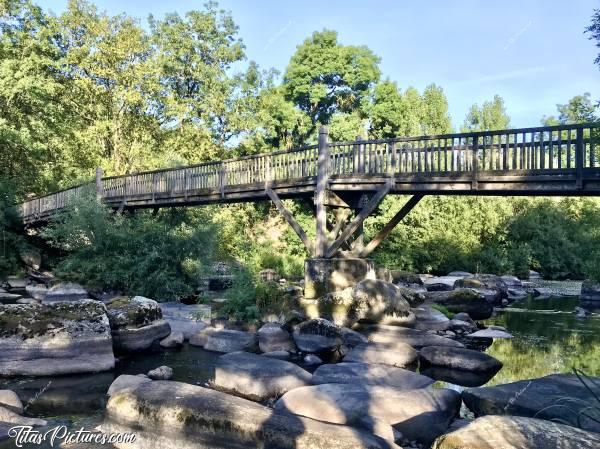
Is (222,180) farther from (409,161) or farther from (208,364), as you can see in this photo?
(208,364)

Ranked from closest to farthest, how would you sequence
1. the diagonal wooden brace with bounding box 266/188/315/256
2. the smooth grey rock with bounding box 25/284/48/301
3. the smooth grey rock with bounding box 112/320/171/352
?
the smooth grey rock with bounding box 112/320/171/352
the diagonal wooden brace with bounding box 266/188/315/256
the smooth grey rock with bounding box 25/284/48/301

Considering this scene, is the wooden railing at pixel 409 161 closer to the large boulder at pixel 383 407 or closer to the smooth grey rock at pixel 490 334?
the smooth grey rock at pixel 490 334

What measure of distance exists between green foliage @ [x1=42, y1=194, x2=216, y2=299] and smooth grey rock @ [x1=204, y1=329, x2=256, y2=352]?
16.6 feet

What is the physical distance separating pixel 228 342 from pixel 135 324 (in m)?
1.91

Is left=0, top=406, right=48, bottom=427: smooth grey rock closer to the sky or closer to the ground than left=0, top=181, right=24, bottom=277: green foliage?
closer to the ground

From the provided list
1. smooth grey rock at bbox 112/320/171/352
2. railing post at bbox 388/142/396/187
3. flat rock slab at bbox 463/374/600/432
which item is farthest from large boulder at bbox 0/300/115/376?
railing post at bbox 388/142/396/187

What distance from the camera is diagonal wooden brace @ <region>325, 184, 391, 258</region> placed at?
12844 mm

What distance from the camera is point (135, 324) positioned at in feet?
33.1

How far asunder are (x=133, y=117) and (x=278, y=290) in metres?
23.2

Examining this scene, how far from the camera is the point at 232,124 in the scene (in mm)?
30922

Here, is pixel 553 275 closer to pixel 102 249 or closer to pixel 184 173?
pixel 184 173

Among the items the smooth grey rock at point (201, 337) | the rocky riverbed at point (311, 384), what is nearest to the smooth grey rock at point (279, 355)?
the rocky riverbed at point (311, 384)

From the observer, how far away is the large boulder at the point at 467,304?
15.5 m

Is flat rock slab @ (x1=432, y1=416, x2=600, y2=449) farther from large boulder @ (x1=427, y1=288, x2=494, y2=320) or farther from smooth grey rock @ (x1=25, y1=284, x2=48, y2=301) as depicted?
smooth grey rock @ (x1=25, y1=284, x2=48, y2=301)
